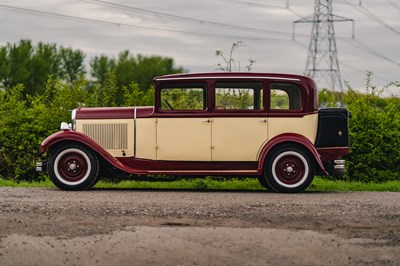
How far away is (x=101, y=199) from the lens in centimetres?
1325

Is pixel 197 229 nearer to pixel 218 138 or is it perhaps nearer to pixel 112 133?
pixel 218 138

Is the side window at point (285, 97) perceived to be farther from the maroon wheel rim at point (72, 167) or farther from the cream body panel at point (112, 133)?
the maroon wheel rim at point (72, 167)

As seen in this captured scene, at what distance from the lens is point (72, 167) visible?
594 inches

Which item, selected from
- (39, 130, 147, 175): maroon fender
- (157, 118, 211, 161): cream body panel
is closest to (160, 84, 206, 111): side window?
(157, 118, 211, 161): cream body panel

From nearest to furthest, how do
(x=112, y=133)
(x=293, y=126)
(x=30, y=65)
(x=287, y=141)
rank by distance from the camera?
(x=287, y=141)
(x=293, y=126)
(x=112, y=133)
(x=30, y=65)

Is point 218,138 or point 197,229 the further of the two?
point 218,138

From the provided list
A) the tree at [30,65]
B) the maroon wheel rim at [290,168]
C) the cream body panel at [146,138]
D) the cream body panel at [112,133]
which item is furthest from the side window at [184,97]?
the tree at [30,65]

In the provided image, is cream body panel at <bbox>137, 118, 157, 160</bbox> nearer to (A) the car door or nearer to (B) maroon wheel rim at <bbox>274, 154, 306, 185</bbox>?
(A) the car door

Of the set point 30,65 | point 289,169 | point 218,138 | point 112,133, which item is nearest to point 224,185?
point 218,138

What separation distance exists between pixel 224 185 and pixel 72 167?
9.73ft

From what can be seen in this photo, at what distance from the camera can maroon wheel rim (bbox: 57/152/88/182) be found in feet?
49.5

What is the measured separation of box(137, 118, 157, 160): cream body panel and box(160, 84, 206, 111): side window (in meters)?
0.37

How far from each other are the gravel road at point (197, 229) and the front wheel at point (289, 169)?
813 mm

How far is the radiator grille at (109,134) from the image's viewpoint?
15305 millimetres
